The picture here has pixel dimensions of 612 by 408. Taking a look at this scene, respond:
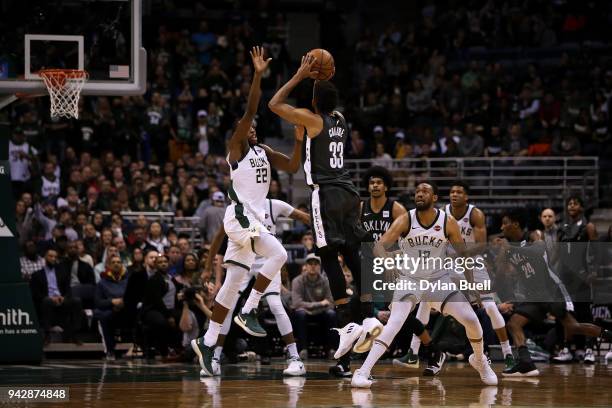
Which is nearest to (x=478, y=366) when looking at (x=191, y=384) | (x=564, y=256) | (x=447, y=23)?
(x=191, y=384)

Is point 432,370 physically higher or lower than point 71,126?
lower

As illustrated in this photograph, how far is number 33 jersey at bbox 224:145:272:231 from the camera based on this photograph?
12156 millimetres

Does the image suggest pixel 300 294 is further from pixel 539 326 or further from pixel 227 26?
pixel 227 26

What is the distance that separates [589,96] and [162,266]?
1157cm

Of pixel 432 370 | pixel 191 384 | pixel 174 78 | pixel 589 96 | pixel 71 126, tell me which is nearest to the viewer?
pixel 191 384

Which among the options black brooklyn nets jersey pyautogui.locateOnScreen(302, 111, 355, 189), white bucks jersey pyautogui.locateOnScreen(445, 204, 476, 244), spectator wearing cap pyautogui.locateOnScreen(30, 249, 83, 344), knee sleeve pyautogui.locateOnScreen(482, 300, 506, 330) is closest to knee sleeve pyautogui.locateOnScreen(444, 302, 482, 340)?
black brooklyn nets jersey pyautogui.locateOnScreen(302, 111, 355, 189)

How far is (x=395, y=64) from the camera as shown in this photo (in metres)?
27.3

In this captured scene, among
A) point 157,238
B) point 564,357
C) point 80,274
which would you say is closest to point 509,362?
point 564,357

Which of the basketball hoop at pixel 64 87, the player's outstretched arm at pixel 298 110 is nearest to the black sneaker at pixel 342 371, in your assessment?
the player's outstretched arm at pixel 298 110

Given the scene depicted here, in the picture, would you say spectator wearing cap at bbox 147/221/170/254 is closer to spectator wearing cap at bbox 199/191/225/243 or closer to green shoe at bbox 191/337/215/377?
spectator wearing cap at bbox 199/191/225/243

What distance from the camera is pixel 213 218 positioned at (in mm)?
19875

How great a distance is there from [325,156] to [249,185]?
144 centimetres

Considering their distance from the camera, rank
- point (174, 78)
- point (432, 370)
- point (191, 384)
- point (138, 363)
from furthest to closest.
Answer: point (174, 78) → point (138, 363) → point (432, 370) → point (191, 384)

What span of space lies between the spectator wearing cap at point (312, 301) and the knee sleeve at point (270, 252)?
4832 millimetres
